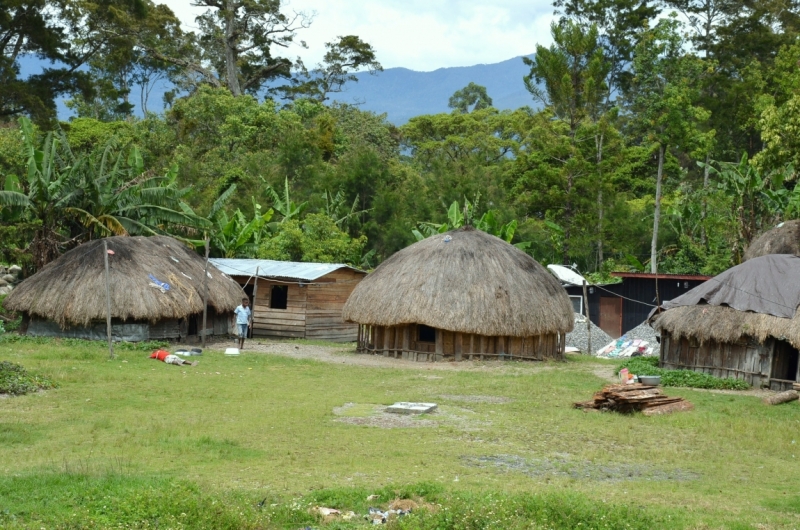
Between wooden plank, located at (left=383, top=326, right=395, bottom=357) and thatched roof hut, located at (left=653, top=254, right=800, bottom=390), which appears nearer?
thatched roof hut, located at (left=653, top=254, right=800, bottom=390)

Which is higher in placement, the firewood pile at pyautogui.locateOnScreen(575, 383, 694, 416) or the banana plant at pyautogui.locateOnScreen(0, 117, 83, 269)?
the banana plant at pyautogui.locateOnScreen(0, 117, 83, 269)

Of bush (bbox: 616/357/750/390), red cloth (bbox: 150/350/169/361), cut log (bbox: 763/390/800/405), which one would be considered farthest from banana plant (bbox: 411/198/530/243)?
cut log (bbox: 763/390/800/405)

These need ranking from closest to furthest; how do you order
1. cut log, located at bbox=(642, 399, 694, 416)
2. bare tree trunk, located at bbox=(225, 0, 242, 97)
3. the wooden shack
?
cut log, located at bbox=(642, 399, 694, 416) → the wooden shack → bare tree trunk, located at bbox=(225, 0, 242, 97)

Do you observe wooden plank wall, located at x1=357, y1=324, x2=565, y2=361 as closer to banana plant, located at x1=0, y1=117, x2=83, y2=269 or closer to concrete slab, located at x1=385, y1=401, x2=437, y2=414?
concrete slab, located at x1=385, y1=401, x2=437, y2=414

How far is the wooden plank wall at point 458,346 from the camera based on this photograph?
84.3 feet

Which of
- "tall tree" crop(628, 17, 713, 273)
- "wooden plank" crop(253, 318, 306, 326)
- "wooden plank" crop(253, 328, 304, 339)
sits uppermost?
"tall tree" crop(628, 17, 713, 273)

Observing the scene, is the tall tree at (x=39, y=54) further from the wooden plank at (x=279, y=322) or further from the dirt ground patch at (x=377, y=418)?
the dirt ground patch at (x=377, y=418)

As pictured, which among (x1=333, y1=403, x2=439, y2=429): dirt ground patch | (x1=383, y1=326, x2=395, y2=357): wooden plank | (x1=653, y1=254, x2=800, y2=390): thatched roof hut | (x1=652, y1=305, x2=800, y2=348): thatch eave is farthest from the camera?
(x1=383, y1=326, x2=395, y2=357): wooden plank

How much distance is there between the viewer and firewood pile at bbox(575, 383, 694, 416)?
17203mm

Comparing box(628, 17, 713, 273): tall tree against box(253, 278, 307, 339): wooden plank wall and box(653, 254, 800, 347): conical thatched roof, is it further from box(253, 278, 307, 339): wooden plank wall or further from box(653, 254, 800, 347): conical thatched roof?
box(253, 278, 307, 339): wooden plank wall

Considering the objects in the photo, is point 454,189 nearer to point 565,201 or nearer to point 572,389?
point 565,201

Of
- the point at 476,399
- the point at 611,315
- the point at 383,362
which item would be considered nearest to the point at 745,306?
the point at 476,399

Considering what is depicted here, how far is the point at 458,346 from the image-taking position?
25672 mm

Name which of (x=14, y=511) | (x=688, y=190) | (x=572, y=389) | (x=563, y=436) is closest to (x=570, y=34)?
(x=688, y=190)
